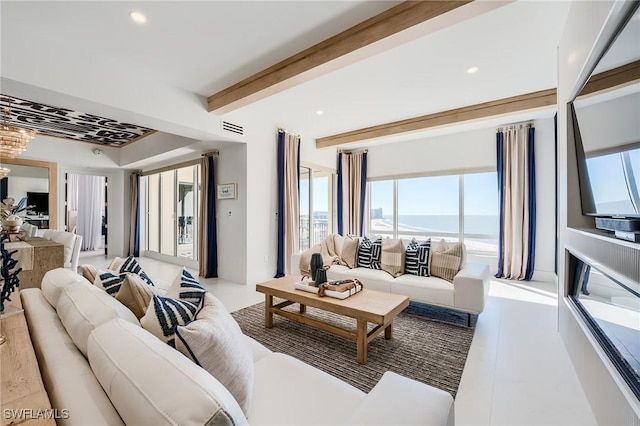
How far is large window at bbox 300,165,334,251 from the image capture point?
5969 mm

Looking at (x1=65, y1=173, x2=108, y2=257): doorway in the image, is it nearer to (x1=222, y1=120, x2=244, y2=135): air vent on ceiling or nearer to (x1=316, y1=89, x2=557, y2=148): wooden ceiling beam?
(x1=222, y1=120, x2=244, y2=135): air vent on ceiling

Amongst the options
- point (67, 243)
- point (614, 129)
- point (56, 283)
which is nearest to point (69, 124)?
point (67, 243)

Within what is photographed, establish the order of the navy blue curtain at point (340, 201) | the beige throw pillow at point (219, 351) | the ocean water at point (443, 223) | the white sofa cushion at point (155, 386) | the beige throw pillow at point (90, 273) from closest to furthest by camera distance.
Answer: the white sofa cushion at point (155, 386)
the beige throw pillow at point (219, 351)
the beige throw pillow at point (90, 273)
the ocean water at point (443, 223)
the navy blue curtain at point (340, 201)

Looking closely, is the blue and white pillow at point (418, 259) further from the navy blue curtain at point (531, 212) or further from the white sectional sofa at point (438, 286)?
the navy blue curtain at point (531, 212)

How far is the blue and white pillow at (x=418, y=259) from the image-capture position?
3348mm

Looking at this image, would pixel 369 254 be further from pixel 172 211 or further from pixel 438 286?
pixel 172 211

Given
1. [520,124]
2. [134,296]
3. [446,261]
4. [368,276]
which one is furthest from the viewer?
[520,124]

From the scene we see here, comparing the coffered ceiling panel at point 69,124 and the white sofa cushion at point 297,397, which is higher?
the coffered ceiling panel at point 69,124

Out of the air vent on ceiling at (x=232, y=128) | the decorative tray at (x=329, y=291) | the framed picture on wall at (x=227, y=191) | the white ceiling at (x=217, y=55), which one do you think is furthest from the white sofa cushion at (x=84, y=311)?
the framed picture on wall at (x=227, y=191)

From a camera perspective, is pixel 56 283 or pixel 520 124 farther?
pixel 520 124

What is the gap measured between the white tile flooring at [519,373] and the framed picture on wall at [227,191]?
5.96 ft

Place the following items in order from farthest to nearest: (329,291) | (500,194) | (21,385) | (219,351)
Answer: (500,194), (329,291), (219,351), (21,385)

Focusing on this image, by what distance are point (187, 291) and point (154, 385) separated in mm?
703

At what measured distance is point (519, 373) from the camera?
6.62 feet
